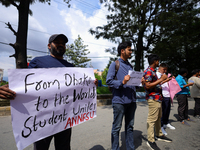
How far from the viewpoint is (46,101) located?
1.40 m

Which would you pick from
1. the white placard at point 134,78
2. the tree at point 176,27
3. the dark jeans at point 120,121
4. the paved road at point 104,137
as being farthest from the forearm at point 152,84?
the tree at point 176,27

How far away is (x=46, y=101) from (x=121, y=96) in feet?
3.61

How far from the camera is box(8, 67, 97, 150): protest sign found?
47.6 inches

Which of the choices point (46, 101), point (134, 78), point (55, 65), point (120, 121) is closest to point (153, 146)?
point (120, 121)

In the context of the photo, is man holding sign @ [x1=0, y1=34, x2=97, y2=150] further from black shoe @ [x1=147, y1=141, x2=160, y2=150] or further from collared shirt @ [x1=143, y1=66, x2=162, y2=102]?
black shoe @ [x1=147, y1=141, x2=160, y2=150]

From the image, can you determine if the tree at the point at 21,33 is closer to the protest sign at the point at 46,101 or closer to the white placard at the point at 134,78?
the protest sign at the point at 46,101

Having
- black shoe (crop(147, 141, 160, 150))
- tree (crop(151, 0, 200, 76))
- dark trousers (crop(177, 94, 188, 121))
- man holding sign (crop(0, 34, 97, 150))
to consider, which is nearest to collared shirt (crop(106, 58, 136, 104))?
man holding sign (crop(0, 34, 97, 150))

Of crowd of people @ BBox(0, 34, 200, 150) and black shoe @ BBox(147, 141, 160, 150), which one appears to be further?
black shoe @ BBox(147, 141, 160, 150)

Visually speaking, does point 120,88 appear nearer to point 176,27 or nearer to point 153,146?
point 153,146

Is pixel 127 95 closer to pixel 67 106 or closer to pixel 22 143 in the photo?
pixel 67 106

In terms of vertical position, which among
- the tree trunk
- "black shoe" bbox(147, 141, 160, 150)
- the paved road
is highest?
the tree trunk

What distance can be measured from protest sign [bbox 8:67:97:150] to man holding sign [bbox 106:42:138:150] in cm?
43

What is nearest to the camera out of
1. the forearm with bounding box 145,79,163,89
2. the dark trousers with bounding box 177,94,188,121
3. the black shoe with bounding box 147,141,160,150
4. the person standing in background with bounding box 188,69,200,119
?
the forearm with bounding box 145,79,163,89

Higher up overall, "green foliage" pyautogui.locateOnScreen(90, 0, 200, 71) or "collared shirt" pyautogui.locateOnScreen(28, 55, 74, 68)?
"green foliage" pyautogui.locateOnScreen(90, 0, 200, 71)
